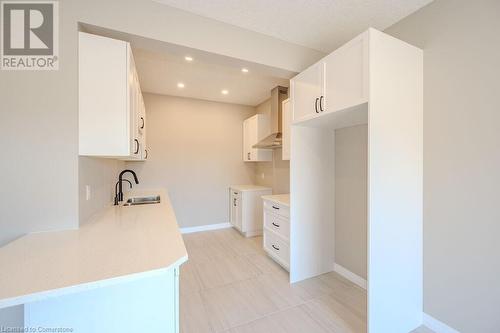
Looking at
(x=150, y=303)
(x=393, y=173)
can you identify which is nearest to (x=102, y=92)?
(x=150, y=303)

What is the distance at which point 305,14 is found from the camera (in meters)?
1.85

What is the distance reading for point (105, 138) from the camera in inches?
59.7

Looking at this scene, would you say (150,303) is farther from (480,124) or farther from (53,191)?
(480,124)

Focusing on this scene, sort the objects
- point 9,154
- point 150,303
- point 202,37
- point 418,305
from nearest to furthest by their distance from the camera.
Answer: point 150,303
point 9,154
point 418,305
point 202,37

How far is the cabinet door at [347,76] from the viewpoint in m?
1.51

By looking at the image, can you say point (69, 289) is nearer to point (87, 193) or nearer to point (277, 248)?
point (87, 193)

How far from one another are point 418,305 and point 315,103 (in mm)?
1958

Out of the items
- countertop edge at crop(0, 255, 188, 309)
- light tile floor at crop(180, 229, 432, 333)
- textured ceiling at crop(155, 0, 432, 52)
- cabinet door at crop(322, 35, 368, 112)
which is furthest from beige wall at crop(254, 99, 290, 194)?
countertop edge at crop(0, 255, 188, 309)

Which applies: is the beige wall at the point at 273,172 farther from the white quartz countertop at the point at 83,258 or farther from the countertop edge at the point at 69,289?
the countertop edge at the point at 69,289

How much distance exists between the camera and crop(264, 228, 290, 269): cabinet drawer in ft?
8.30

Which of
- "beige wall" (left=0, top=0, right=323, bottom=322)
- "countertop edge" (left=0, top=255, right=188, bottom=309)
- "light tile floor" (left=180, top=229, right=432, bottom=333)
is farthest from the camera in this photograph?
"light tile floor" (left=180, top=229, right=432, bottom=333)

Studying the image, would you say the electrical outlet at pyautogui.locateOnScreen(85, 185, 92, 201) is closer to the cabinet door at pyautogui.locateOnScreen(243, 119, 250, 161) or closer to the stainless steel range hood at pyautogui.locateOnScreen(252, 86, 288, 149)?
the stainless steel range hood at pyautogui.locateOnScreen(252, 86, 288, 149)

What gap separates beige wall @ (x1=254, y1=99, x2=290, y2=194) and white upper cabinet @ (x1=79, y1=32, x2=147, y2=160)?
266 cm

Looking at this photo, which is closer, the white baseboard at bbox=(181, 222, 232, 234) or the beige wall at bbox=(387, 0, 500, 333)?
the beige wall at bbox=(387, 0, 500, 333)
